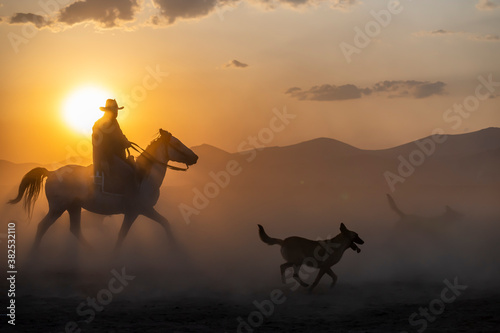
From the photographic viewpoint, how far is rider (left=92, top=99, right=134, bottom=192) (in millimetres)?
14570

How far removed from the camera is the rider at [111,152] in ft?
47.8

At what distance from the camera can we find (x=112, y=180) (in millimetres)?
14711

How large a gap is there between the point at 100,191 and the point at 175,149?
210 cm

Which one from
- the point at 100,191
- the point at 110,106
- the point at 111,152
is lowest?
the point at 100,191

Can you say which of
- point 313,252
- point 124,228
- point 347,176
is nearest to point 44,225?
point 124,228

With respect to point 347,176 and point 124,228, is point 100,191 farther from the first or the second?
point 347,176

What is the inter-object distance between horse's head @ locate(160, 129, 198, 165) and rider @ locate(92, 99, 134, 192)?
36.9 inches

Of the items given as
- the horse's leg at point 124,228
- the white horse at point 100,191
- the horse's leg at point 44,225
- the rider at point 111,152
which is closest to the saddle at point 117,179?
the rider at point 111,152

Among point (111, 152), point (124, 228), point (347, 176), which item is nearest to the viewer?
point (124, 228)

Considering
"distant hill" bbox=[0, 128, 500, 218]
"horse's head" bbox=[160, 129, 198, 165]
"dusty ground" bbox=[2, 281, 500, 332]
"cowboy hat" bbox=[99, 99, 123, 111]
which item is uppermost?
"distant hill" bbox=[0, 128, 500, 218]

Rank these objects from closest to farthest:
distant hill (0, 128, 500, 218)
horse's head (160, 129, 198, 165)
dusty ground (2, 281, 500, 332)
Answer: dusty ground (2, 281, 500, 332)
horse's head (160, 129, 198, 165)
distant hill (0, 128, 500, 218)

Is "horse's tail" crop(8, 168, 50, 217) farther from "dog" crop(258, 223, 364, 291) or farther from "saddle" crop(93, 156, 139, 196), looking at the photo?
"dog" crop(258, 223, 364, 291)

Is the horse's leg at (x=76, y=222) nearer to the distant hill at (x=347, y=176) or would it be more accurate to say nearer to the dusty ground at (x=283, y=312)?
the dusty ground at (x=283, y=312)

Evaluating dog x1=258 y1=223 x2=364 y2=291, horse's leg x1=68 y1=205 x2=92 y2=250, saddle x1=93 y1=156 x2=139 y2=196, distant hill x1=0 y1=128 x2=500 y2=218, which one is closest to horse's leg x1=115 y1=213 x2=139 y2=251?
saddle x1=93 y1=156 x2=139 y2=196
